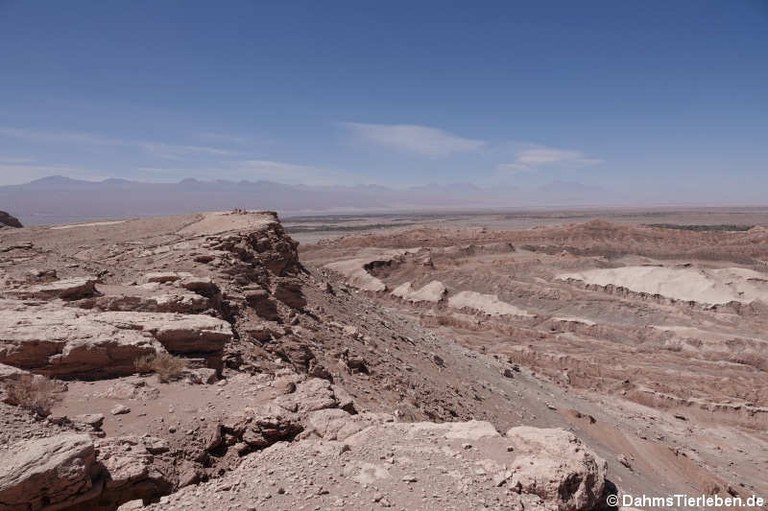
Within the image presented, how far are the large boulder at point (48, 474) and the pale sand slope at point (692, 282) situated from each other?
3174 cm

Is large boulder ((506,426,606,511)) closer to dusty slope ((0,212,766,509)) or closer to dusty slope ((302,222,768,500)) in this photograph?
dusty slope ((0,212,766,509))

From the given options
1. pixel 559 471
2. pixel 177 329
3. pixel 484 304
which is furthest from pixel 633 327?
pixel 177 329

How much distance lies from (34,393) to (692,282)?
33.3m

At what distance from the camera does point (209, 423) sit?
225 inches

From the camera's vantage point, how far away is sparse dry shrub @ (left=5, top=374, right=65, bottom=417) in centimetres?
500

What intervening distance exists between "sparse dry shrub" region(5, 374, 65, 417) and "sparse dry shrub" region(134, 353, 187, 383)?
92 centimetres

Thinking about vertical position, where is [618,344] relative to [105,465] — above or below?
below

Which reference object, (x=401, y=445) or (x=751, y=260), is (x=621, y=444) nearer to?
(x=401, y=445)

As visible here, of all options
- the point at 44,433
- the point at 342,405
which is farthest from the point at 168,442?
the point at 342,405

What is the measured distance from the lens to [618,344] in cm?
2450

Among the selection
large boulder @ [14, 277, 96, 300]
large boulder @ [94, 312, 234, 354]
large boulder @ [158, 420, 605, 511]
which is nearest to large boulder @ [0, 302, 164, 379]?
large boulder @ [94, 312, 234, 354]

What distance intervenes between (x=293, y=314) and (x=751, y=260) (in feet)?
131

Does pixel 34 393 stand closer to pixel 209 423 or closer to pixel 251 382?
pixel 209 423

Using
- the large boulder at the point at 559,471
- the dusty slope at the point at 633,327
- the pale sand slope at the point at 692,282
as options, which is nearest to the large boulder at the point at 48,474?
the large boulder at the point at 559,471
